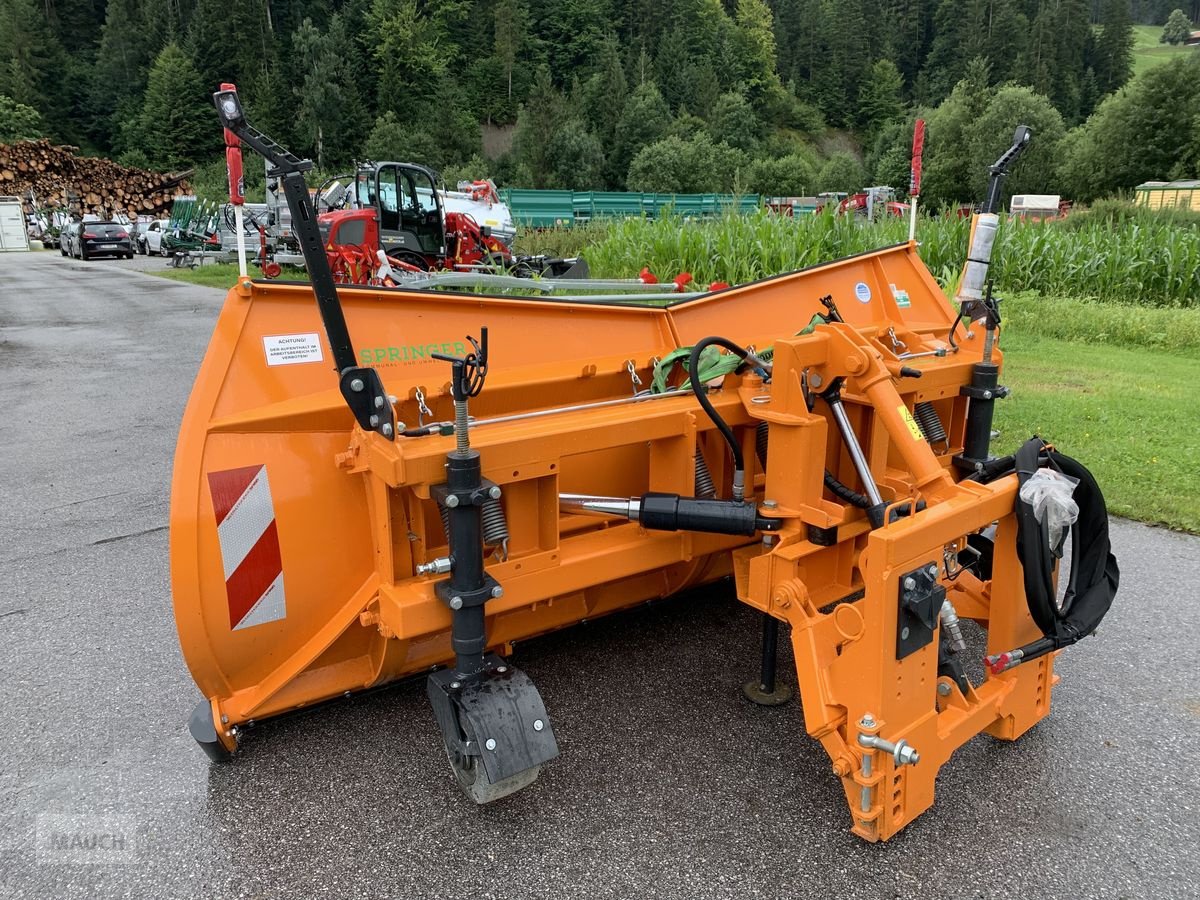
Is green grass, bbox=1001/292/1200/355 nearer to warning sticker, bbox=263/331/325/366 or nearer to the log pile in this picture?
warning sticker, bbox=263/331/325/366

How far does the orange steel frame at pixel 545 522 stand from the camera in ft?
7.47

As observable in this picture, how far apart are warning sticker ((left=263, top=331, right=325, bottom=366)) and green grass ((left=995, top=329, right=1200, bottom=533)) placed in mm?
4561

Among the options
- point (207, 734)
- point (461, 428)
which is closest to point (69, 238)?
point (207, 734)

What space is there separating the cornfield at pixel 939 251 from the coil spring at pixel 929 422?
672 centimetres

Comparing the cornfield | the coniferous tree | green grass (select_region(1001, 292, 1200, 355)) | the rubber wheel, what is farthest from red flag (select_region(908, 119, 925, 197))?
the coniferous tree

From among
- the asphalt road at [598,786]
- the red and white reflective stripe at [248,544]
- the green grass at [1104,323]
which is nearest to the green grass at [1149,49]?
the green grass at [1104,323]

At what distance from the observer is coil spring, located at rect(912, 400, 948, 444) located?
3.55m

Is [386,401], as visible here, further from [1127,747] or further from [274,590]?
[1127,747]

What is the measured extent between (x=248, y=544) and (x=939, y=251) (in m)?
11.6

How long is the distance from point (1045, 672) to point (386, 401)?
2.25 m

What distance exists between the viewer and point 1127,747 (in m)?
2.75

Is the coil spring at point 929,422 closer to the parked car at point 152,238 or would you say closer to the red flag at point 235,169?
the red flag at point 235,169

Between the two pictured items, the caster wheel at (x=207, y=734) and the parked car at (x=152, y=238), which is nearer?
the caster wheel at (x=207, y=734)

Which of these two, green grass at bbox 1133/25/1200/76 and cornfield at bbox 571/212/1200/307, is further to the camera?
green grass at bbox 1133/25/1200/76
